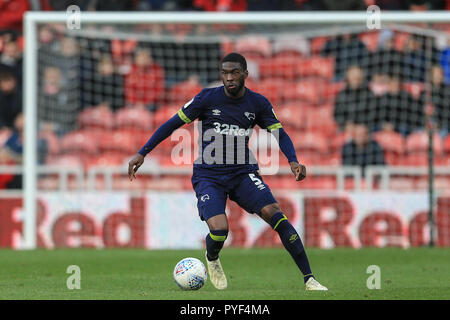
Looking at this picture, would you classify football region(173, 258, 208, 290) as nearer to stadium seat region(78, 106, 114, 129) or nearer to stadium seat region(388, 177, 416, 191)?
stadium seat region(388, 177, 416, 191)

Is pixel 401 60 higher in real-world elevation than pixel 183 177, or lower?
higher

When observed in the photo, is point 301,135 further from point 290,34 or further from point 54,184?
point 54,184

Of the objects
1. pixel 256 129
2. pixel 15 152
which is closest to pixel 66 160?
pixel 15 152

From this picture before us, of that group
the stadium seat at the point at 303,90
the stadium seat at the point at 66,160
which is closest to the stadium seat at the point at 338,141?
the stadium seat at the point at 303,90

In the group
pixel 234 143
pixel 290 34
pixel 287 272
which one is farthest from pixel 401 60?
pixel 234 143

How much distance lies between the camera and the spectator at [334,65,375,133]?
17141 millimetres

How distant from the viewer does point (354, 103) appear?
56.3 ft

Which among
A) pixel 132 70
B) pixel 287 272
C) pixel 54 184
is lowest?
pixel 287 272

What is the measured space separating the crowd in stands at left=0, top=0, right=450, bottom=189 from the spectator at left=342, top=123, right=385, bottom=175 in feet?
0.05

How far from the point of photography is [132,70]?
17.7m

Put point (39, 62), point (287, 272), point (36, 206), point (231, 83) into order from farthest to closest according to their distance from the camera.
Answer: point (39, 62) → point (36, 206) → point (287, 272) → point (231, 83)

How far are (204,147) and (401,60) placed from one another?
8908 millimetres

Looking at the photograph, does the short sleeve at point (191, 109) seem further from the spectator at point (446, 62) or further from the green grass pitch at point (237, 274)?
the spectator at point (446, 62)
